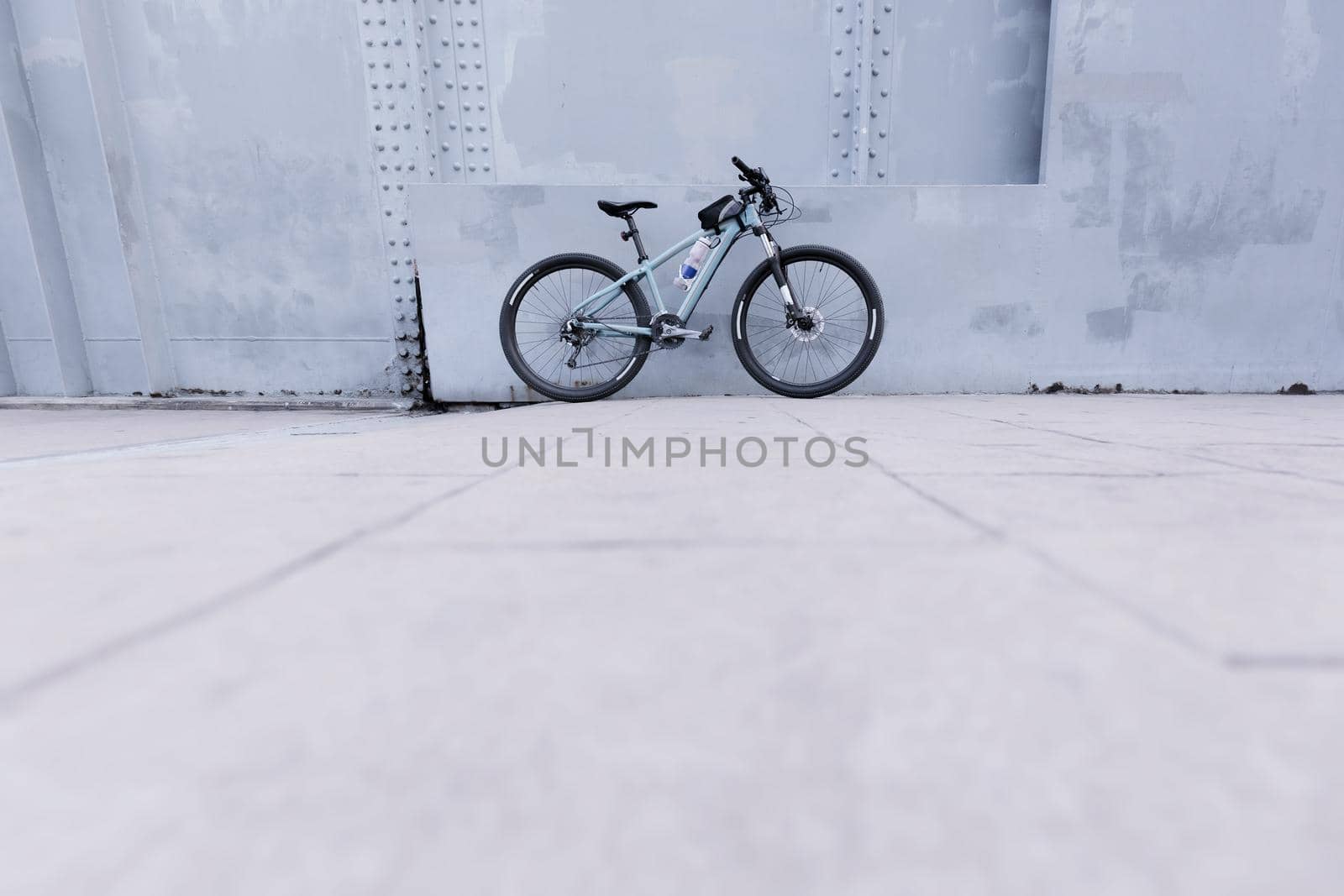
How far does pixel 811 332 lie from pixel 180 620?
247cm

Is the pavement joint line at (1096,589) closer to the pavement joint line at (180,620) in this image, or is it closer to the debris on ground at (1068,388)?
the pavement joint line at (180,620)

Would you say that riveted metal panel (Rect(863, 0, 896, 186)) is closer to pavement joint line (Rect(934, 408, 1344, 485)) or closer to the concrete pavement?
pavement joint line (Rect(934, 408, 1344, 485))

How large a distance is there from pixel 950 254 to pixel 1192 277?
3.95 ft

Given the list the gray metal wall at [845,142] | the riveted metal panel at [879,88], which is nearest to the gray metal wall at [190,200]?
the gray metal wall at [845,142]

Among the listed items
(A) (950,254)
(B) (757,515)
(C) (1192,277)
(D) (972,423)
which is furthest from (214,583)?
(C) (1192,277)

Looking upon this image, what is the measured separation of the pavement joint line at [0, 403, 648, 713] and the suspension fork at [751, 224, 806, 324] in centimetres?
216

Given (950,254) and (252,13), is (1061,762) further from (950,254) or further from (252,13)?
(252,13)

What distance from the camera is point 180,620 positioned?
15.8 inches

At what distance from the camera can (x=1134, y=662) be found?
1.06 ft

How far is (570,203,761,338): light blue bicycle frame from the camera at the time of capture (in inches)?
101

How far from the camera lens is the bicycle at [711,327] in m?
2.53

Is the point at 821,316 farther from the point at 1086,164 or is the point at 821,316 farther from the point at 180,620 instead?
the point at 180,620

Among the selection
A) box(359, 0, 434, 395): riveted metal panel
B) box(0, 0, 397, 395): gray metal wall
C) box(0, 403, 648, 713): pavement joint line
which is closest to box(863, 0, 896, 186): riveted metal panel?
box(359, 0, 434, 395): riveted metal panel

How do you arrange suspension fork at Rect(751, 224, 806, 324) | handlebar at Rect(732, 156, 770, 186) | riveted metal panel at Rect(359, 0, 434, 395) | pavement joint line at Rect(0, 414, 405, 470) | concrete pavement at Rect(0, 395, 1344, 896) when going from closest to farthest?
1. concrete pavement at Rect(0, 395, 1344, 896)
2. pavement joint line at Rect(0, 414, 405, 470)
3. handlebar at Rect(732, 156, 770, 186)
4. suspension fork at Rect(751, 224, 806, 324)
5. riveted metal panel at Rect(359, 0, 434, 395)
